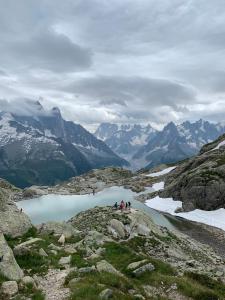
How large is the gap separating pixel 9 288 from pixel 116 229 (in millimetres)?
31659

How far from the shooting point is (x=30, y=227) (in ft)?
150

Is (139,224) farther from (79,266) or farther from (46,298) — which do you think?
(46,298)

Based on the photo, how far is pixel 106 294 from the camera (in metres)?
25.6

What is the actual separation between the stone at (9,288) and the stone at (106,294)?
19.6 feet

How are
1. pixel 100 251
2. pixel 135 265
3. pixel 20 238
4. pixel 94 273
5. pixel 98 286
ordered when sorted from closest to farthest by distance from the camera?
pixel 98 286, pixel 94 273, pixel 135 265, pixel 100 251, pixel 20 238

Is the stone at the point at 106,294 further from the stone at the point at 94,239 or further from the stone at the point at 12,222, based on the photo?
the stone at the point at 12,222

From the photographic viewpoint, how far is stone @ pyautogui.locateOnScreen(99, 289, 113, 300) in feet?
83.2

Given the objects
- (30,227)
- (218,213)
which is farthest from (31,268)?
(218,213)

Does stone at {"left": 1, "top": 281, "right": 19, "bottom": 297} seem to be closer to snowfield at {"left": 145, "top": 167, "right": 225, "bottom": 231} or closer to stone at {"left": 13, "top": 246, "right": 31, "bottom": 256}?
stone at {"left": 13, "top": 246, "right": 31, "bottom": 256}

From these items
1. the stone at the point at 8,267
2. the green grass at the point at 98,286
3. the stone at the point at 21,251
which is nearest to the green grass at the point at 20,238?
the stone at the point at 21,251

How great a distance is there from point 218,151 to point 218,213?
5543 centimetres

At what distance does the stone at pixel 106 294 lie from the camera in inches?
999

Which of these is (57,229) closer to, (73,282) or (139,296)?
(73,282)

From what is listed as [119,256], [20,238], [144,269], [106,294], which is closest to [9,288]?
[106,294]
